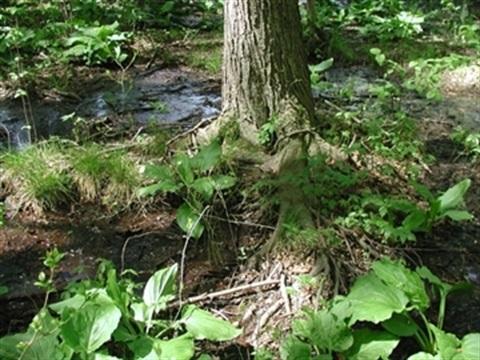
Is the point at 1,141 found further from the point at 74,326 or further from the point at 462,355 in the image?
the point at 462,355

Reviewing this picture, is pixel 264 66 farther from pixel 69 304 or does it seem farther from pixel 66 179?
pixel 69 304

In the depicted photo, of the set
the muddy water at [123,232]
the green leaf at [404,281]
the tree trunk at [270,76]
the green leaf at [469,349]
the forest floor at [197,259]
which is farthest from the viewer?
the tree trunk at [270,76]

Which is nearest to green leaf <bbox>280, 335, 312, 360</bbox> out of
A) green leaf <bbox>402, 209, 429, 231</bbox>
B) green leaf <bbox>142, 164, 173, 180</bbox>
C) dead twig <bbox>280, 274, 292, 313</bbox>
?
dead twig <bbox>280, 274, 292, 313</bbox>

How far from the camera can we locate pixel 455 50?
6.58 meters

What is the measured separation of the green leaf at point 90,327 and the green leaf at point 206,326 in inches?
14.2

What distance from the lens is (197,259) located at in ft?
10.6

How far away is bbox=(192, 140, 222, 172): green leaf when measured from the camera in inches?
136

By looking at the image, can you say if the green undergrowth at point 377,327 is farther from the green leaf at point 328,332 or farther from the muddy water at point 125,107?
the muddy water at point 125,107

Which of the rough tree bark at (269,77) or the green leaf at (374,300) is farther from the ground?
the rough tree bark at (269,77)

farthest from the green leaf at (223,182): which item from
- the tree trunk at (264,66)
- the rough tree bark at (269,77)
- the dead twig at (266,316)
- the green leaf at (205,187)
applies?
the dead twig at (266,316)

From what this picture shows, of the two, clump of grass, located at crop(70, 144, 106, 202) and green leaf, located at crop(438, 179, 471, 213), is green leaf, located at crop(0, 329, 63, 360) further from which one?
green leaf, located at crop(438, 179, 471, 213)

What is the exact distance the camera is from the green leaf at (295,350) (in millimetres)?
2348

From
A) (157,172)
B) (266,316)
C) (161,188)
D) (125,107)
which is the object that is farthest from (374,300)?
(125,107)

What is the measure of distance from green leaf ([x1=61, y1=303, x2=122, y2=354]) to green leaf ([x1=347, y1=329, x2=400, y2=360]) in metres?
1.04
